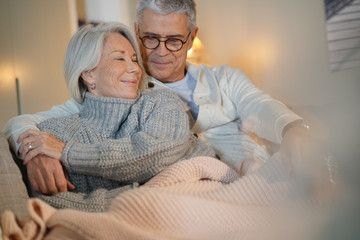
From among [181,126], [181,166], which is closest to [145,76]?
[181,126]

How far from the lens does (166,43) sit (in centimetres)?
110

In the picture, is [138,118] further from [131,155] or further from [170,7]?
[170,7]

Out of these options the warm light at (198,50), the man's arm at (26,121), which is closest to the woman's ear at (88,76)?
the man's arm at (26,121)

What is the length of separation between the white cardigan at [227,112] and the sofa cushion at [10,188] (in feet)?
0.70

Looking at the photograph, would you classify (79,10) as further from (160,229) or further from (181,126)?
(160,229)

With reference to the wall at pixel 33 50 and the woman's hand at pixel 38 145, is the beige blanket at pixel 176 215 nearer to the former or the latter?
the woman's hand at pixel 38 145

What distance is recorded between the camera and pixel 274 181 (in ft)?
1.96

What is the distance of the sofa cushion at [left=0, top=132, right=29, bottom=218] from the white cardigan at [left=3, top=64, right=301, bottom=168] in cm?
21

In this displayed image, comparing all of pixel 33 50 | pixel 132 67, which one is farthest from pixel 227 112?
pixel 33 50

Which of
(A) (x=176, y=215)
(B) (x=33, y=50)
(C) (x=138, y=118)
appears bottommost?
(A) (x=176, y=215)

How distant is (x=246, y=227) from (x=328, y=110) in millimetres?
253

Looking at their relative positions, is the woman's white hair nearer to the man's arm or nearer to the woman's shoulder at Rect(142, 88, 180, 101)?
the man's arm

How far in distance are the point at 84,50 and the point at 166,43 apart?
284 millimetres

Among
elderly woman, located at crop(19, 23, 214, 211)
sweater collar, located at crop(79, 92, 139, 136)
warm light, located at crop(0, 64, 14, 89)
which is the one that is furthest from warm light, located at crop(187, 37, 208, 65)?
warm light, located at crop(0, 64, 14, 89)
